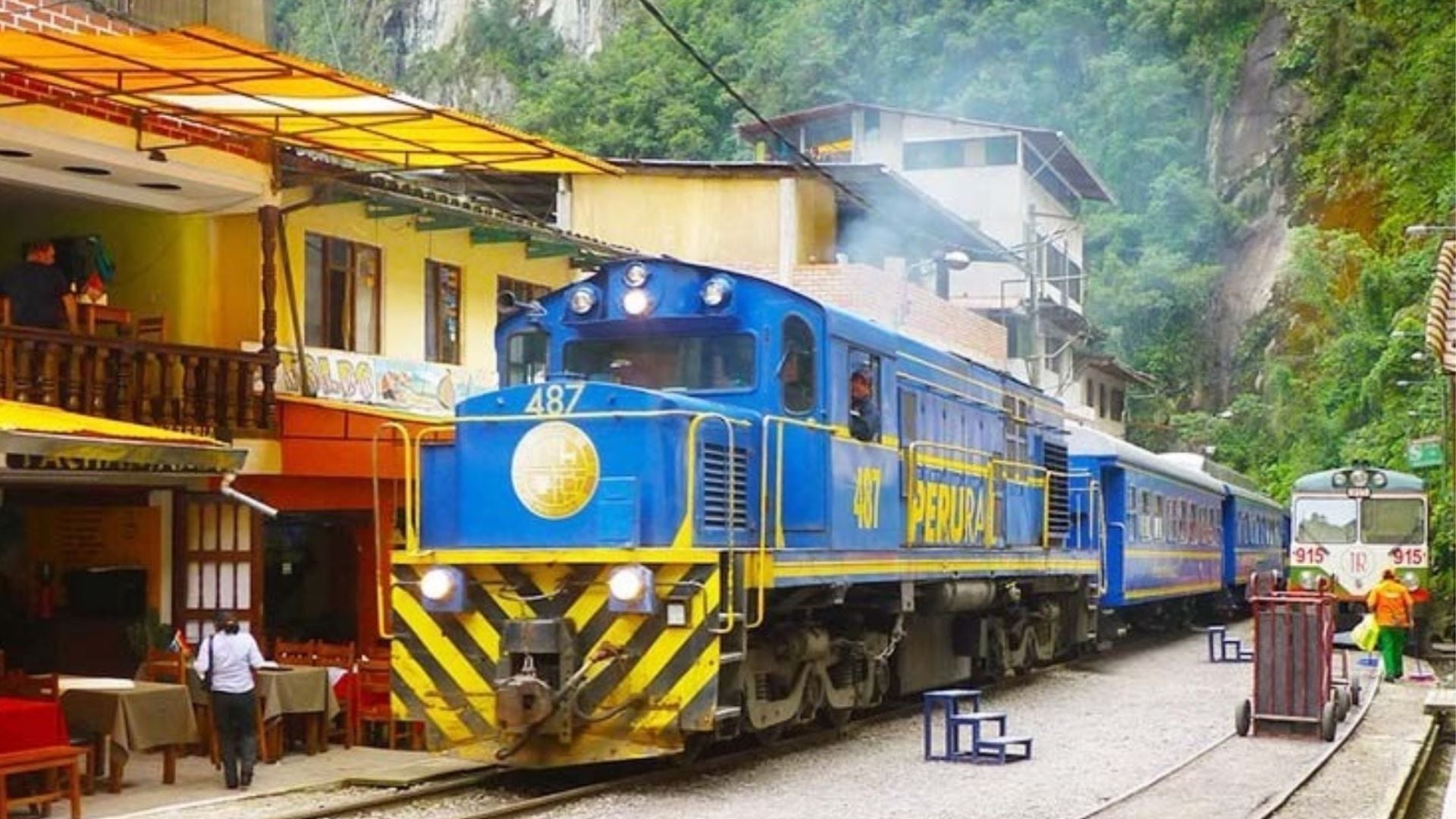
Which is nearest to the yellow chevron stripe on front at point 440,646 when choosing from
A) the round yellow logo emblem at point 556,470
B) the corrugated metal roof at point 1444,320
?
the round yellow logo emblem at point 556,470

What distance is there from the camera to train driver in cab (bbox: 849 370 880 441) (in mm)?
12109

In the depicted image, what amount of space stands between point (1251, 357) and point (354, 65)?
3771 cm

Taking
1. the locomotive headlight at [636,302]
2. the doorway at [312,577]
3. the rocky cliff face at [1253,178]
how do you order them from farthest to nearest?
the rocky cliff face at [1253,178]
the doorway at [312,577]
the locomotive headlight at [636,302]

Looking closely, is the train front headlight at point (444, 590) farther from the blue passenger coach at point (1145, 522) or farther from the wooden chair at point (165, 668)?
the blue passenger coach at point (1145, 522)

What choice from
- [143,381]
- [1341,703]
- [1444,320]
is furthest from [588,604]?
[1341,703]

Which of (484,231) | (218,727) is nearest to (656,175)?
(484,231)

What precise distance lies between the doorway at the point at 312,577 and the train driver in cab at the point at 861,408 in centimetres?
686

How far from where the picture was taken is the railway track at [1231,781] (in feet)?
33.1

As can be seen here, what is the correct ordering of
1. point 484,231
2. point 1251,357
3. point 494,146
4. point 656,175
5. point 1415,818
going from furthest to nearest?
point 1251,357
point 656,175
point 484,231
point 494,146
point 1415,818

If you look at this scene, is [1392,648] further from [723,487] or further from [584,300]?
[584,300]

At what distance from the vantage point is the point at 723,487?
10.7 m

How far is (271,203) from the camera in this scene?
14.9m

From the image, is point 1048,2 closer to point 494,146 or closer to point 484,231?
point 484,231

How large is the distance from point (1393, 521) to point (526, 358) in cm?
1634
